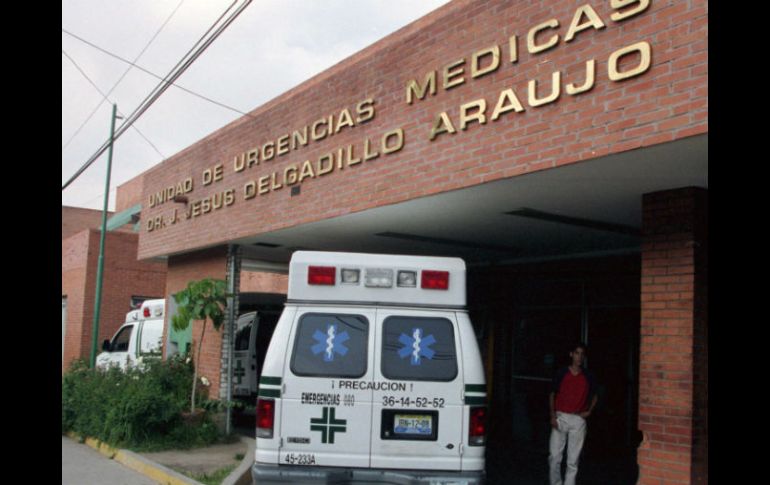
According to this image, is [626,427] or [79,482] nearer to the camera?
[79,482]

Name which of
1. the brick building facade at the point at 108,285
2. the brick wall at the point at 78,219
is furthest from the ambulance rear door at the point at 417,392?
the brick wall at the point at 78,219

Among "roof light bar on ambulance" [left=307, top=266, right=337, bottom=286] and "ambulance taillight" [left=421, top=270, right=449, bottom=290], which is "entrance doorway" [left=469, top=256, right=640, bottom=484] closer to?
"ambulance taillight" [left=421, top=270, right=449, bottom=290]

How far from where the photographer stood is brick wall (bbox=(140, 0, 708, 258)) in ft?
20.1

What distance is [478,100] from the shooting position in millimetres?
7875

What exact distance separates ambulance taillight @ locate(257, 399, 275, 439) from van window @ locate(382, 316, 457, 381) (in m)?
0.99

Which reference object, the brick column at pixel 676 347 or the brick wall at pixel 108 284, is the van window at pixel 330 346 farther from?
the brick wall at pixel 108 284

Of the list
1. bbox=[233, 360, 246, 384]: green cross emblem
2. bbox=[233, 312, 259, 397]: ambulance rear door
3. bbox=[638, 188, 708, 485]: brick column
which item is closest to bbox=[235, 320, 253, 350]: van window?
bbox=[233, 312, 259, 397]: ambulance rear door

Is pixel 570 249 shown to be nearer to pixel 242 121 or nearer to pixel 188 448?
pixel 242 121

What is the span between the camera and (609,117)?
6.55m

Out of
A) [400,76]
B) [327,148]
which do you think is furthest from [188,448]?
[400,76]

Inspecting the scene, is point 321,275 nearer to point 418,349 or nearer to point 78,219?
point 418,349
